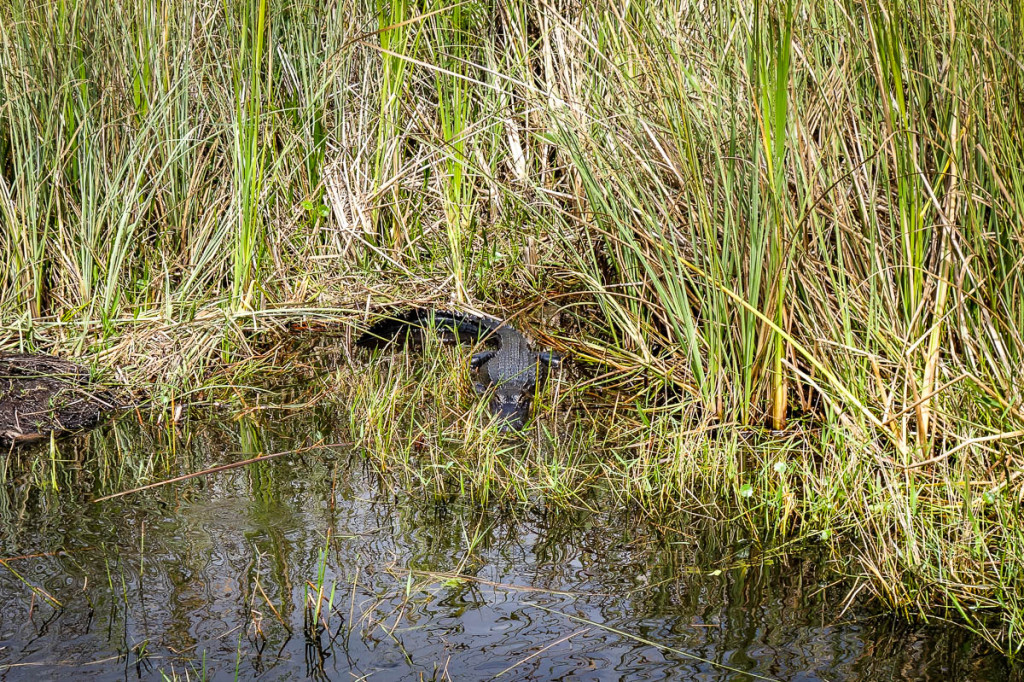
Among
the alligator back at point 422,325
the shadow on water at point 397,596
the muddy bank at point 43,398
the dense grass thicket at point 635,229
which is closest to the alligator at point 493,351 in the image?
the alligator back at point 422,325

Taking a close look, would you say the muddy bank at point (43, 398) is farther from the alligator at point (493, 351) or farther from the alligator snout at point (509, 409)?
the alligator snout at point (509, 409)

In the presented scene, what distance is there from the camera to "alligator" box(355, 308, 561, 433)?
4.18 metres

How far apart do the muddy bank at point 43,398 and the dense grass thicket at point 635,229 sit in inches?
9.1

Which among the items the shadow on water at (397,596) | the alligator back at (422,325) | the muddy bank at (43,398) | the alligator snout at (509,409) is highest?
the alligator back at (422,325)

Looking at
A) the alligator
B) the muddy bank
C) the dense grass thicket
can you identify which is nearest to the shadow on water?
the dense grass thicket

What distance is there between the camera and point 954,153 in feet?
8.90

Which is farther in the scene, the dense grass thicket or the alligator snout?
the alligator snout

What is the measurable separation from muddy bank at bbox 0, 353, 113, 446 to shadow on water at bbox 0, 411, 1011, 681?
61 cm

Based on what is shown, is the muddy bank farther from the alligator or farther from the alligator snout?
the alligator snout

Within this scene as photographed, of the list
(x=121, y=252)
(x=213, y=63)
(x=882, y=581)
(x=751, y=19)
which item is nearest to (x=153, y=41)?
(x=213, y=63)

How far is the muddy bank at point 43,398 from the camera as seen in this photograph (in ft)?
12.8

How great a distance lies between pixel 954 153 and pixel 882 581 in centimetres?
118

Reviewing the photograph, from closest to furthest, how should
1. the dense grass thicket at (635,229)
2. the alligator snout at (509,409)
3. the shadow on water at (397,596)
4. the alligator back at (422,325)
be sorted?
the shadow on water at (397,596), the dense grass thicket at (635,229), the alligator snout at (509,409), the alligator back at (422,325)

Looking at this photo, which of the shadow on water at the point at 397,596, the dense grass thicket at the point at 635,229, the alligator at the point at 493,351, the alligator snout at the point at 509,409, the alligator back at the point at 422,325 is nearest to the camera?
the shadow on water at the point at 397,596
